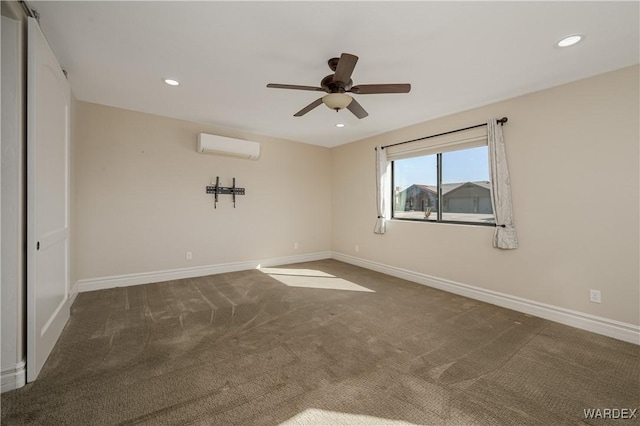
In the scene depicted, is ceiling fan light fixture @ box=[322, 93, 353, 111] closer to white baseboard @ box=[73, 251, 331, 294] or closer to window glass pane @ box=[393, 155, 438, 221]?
window glass pane @ box=[393, 155, 438, 221]

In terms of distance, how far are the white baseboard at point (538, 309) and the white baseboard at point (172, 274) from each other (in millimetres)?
2230

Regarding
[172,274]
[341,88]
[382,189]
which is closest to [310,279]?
[382,189]

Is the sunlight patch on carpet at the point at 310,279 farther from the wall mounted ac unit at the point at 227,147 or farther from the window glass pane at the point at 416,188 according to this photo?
the wall mounted ac unit at the point at 227,147

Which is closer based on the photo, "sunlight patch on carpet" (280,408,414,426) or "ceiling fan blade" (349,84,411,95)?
"sunlight patch on carpet" (280,408,414,426)

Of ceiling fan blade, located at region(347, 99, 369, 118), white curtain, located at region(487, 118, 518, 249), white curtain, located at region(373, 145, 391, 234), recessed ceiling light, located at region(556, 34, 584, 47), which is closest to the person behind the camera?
recessed ceiling light, located at region(556, 34, 584, 47)

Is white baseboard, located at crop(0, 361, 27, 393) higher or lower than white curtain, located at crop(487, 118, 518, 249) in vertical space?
lower

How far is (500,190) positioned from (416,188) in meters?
1.39

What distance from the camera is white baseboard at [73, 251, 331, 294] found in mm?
3656

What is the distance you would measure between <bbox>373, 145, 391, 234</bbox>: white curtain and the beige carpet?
1.71 m

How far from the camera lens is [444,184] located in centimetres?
408

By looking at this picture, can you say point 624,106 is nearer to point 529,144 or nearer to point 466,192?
point 529,144

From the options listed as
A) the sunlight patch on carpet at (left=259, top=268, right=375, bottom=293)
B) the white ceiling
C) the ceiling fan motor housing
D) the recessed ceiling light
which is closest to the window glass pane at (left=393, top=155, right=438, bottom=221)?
the white ceiling

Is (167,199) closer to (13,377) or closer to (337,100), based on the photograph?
(13,377)

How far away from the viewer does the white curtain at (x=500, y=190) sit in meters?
3.21
